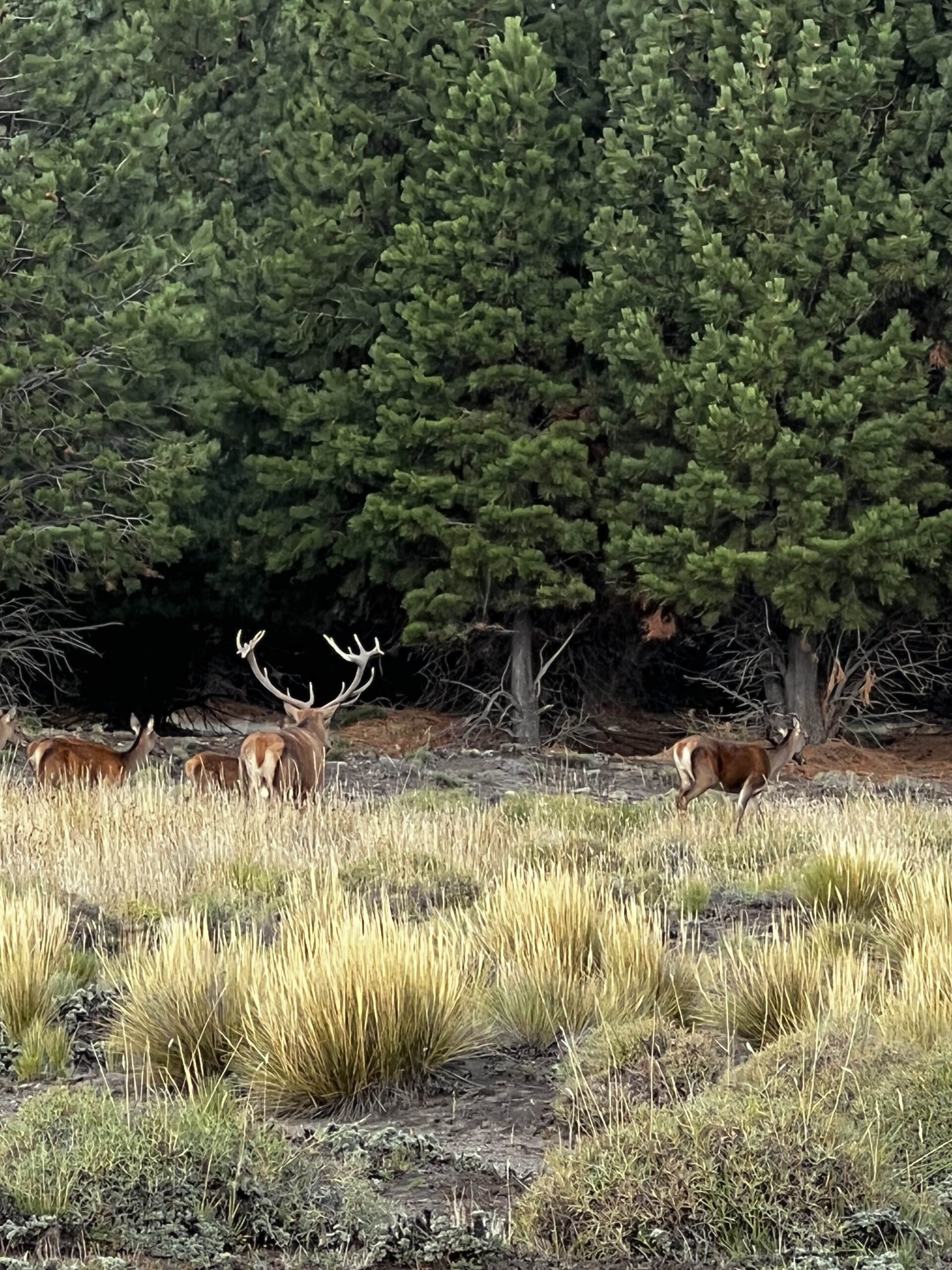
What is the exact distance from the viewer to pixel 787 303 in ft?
60.7

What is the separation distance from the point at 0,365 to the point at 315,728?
578cm

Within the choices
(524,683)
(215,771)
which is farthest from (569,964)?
(524,683)

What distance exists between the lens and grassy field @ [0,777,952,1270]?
194 inches

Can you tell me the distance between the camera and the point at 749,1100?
528 cm

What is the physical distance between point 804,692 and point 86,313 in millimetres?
8566

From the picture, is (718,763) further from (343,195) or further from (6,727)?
(343,195)

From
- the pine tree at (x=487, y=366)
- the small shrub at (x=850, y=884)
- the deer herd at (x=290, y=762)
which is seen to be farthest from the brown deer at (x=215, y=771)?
the pine tree at (x=487, y=366)

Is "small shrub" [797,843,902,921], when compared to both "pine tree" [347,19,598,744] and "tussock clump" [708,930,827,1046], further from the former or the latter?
"pine tree" [347,19,598,744]

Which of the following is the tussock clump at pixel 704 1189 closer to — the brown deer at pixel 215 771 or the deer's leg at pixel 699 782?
the deer's leg at pixel 699 782

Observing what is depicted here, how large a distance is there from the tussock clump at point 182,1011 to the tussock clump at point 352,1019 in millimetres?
120

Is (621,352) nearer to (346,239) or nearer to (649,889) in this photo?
(346,239)

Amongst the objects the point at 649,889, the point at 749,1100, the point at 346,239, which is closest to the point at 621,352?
the point at 346,239

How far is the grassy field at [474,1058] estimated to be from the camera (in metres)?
4.93

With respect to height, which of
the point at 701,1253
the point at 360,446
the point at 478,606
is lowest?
the point at 701,1253
